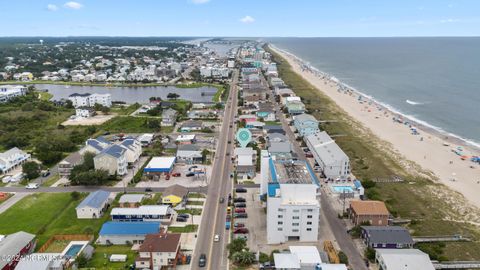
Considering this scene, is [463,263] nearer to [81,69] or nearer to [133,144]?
[133,144]

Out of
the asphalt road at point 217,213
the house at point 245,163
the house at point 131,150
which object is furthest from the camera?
the house at point 131,150

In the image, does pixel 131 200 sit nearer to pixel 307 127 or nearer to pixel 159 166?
pixel 159 166

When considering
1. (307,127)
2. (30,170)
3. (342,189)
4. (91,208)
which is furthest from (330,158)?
(30,170)

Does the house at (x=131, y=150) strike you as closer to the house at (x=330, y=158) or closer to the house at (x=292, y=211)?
the house at (x=292, y=211)

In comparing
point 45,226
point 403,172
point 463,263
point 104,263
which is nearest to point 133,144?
point 45,226

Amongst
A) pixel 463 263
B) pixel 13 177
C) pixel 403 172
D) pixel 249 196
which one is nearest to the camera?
pixel 463 263

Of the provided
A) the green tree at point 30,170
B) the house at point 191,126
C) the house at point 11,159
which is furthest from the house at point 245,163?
the house at point 11,159
